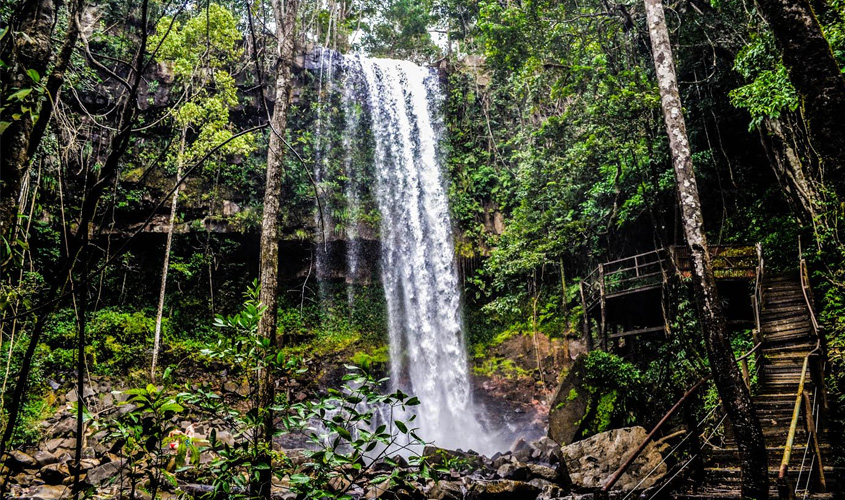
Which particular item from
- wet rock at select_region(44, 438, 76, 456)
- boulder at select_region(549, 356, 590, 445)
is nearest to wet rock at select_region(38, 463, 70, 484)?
wet rock at select_region(44, 438, 76, 456)

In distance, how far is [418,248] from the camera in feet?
56.5

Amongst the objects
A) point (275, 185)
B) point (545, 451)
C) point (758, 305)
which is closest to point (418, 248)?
point (545, 451)

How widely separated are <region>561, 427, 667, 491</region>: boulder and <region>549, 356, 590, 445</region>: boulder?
73.8 inches

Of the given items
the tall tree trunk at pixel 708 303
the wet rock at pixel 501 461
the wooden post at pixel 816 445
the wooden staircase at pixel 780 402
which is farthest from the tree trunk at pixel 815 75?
the wet rock at pixel 501 461

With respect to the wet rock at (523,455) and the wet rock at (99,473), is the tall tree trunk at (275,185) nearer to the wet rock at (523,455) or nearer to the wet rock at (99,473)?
the wet rock at (99,473)

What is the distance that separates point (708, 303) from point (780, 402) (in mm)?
2435

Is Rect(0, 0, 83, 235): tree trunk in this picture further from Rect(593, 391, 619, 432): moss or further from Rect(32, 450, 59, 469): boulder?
Rect(593, 391, 619, 432): moss

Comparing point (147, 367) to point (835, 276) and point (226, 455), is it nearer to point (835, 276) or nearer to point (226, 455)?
point (226, 455)

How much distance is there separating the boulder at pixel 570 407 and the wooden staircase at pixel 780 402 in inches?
→ 125

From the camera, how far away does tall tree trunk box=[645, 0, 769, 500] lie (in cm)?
448

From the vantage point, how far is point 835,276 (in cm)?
685

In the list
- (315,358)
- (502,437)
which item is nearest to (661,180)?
(502,437)

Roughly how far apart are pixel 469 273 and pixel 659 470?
11684 millimetres

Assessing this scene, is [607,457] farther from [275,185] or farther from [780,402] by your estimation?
[275,185]
